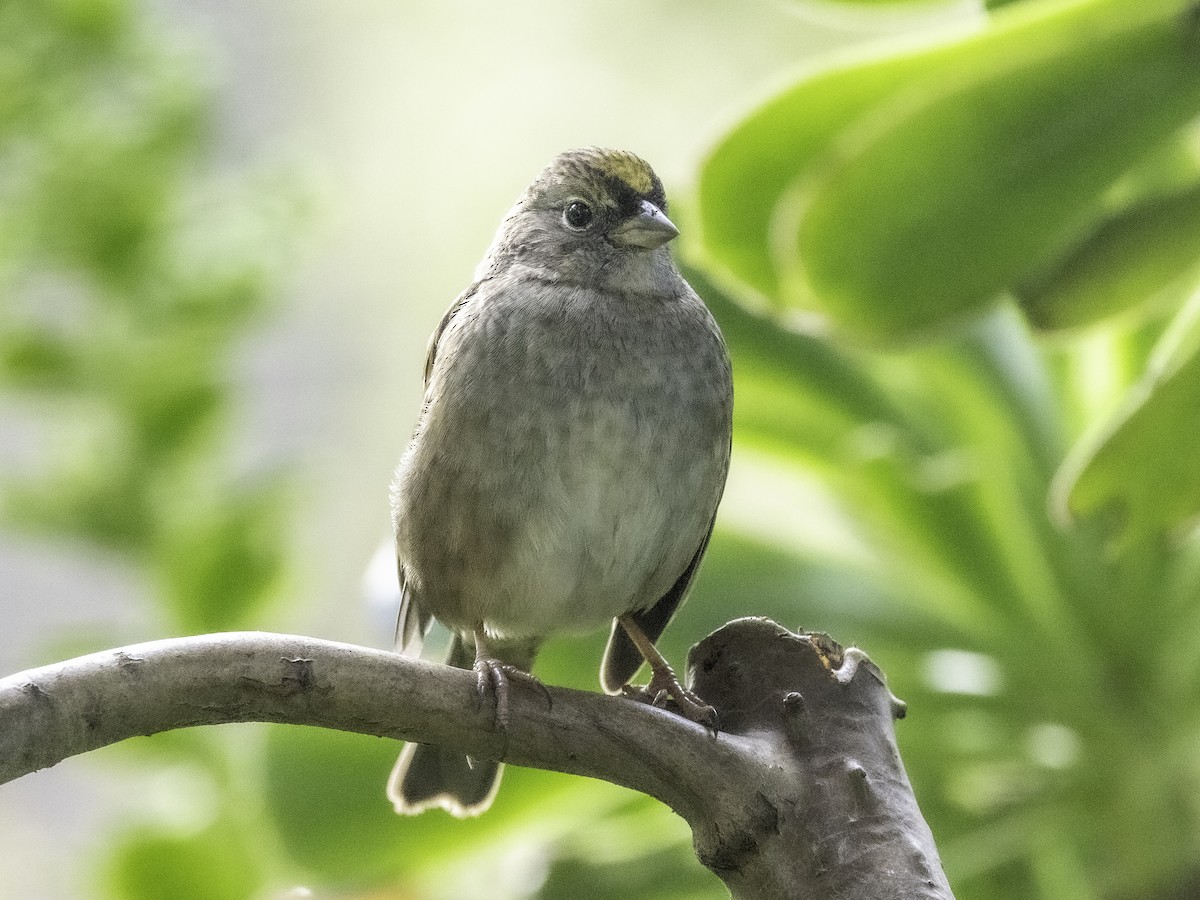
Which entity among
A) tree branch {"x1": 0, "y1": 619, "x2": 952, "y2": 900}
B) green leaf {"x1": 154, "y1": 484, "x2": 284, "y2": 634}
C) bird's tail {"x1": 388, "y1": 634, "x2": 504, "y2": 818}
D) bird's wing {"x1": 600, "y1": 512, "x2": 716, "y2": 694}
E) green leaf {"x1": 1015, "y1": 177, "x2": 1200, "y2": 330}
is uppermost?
green leaf {"x1": 154, "y1": 484, "x2": 284, "y2": 634}

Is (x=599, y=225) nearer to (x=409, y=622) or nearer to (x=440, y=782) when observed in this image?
(x=409, y=622)

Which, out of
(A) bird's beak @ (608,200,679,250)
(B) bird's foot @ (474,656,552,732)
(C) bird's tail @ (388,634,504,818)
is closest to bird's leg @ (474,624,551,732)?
(B) bird's foot @ (474,656,552,732)

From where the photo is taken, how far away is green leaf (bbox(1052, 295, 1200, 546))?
1.29 metres

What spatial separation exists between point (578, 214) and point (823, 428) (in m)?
0.45

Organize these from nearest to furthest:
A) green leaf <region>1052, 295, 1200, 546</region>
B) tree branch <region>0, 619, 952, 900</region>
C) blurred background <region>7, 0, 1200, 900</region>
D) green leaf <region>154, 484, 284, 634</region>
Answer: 1. tree branch <region>0, 619, 952, 900</region>
2. green leaf <region>1052, 295, 1200, 546</region>
3. blurred background <region>7, 0, 1200, 900</region>
4. green leaf <region>154, 484, 284, 634</region>

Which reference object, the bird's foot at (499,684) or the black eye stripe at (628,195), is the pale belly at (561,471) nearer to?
the black eye stripe at (628,195)

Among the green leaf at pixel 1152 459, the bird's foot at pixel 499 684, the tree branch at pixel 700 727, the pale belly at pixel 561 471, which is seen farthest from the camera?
the pale belly at pixel 561 471

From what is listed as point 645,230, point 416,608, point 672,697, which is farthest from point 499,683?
point 645,230

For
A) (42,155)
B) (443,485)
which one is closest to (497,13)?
(42,155)

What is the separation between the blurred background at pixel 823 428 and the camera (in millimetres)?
1427

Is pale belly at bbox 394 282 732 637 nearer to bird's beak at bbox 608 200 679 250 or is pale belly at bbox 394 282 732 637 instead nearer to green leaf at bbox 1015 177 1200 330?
bird's beak at bbox 608 200 679 250

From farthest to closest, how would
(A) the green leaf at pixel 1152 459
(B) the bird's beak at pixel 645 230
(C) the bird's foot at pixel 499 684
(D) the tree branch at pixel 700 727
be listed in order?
(B) the bird's beak at pixel 645 230
(A) the green leaf at pixel 1152 459
(C) the bird's foot at pixel 499 684
(D) the tree branch at pixel 700 727

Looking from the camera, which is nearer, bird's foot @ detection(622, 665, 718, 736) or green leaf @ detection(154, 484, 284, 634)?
bird's foot @ detection(622, 665, 718, 736)

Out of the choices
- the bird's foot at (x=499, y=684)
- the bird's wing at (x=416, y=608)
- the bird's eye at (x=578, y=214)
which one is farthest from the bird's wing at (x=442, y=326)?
the bird's foot at (x=499, y=684)
